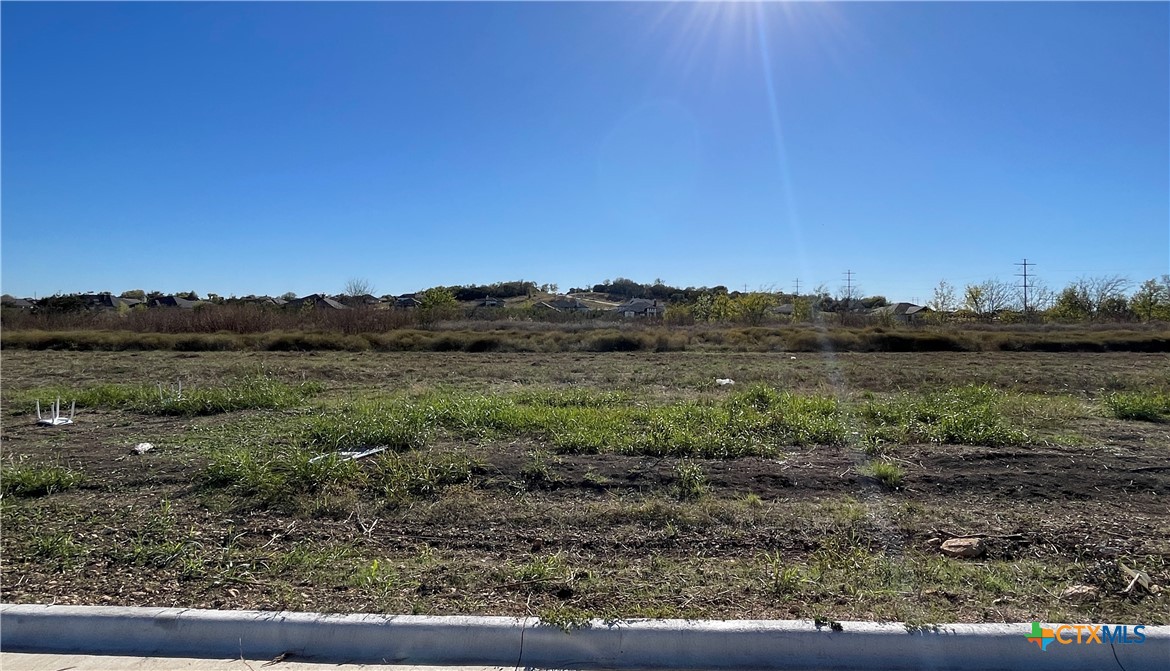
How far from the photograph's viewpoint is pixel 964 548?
3551 millimetres

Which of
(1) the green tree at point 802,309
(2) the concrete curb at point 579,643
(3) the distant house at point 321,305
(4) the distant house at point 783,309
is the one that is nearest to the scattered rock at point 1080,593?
(2) the concrete curb at point 579,643

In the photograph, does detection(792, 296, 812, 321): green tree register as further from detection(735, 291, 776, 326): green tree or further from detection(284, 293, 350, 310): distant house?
detection(284, 293, 350, 310): distant house

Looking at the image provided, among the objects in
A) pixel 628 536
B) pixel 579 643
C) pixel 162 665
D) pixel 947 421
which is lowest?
pixel 162 665

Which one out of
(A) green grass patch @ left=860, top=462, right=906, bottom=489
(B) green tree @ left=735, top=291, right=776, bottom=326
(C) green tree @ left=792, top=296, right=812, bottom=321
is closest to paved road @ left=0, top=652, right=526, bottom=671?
(A) green grass patch @ left=860, top=462, right=906, bottom=489

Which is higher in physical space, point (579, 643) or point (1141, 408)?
point (1141, 408)

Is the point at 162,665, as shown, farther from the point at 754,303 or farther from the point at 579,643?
the point at 754,303

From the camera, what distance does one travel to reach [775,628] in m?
2.74

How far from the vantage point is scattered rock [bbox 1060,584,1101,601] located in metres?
3.02

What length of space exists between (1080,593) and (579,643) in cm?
252

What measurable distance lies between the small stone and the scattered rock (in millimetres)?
472

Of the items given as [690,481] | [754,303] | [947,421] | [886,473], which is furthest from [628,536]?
[754,303]

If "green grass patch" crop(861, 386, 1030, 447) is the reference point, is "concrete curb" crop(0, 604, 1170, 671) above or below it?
below

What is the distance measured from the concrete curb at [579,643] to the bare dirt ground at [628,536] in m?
0.13

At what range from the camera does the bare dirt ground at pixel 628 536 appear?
3.06m
